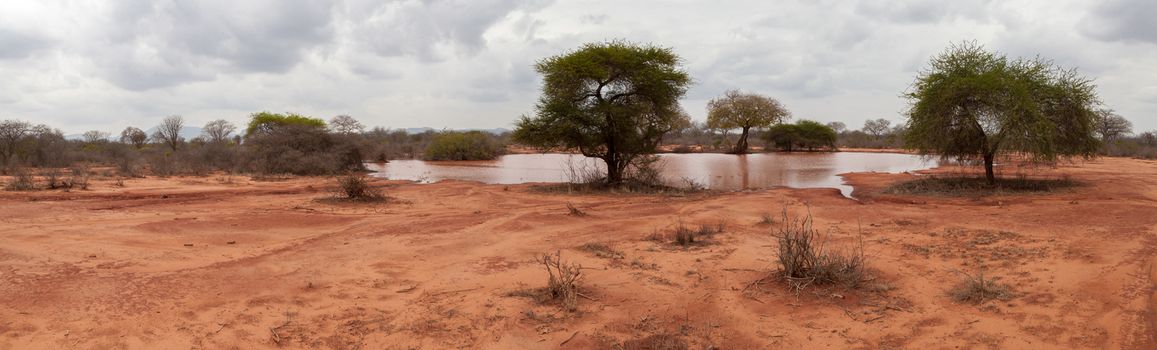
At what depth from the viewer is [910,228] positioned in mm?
9406

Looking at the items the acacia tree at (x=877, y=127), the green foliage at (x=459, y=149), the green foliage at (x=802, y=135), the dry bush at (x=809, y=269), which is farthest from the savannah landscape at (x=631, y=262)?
the acacia tree at (x=877, y=127)

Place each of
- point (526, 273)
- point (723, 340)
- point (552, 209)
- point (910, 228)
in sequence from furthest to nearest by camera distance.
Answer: point (552, 209), point (910, 228), point (526, 273), point (723, 340)

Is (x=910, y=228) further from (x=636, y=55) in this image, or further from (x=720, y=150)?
(x=720, y=150)

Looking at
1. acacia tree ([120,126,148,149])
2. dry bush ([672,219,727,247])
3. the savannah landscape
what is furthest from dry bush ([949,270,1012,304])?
acacia tree ([120,126,148,149])

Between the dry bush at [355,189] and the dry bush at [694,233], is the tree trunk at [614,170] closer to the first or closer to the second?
the dry bush at [355,189]

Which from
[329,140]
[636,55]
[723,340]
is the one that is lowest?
[723,340]

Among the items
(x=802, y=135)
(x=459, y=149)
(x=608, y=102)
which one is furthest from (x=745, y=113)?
(x=608, y=102)

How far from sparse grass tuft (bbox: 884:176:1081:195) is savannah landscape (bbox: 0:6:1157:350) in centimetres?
15

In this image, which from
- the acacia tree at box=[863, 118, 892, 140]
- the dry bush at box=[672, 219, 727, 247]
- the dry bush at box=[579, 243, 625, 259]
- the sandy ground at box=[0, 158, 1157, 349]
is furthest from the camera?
the acacia tree at box=[863, 118, 892, 140]

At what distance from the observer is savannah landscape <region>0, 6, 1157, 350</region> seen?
4773mm

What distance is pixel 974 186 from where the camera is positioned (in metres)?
16.0

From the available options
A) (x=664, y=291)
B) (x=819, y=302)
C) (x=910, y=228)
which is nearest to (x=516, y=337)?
(x=664, y=291)

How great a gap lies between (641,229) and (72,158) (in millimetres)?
32099

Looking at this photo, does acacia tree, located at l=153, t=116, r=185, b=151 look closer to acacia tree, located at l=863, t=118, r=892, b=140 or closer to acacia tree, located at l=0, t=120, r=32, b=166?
acacia tree, located at l=0, t=120, r=32, b=166
